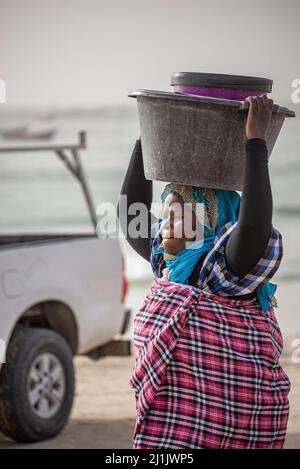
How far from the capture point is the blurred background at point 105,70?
113 ft

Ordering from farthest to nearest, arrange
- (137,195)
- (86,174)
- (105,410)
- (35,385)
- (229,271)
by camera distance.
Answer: (86,174), (105,410), (35,385), (137,195), (229,271)

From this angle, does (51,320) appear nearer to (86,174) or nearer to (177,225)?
(177,225)

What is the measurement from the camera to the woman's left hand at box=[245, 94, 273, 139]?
3.09 m

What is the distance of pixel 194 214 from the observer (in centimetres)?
329

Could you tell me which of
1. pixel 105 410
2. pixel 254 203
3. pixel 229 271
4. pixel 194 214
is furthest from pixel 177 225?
pixel 105 410

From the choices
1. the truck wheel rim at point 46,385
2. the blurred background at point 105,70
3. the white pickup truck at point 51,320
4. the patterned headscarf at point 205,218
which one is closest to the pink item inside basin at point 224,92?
the patterned headscarf at point 205,218

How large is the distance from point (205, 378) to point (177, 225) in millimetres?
501

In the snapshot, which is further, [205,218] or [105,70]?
[105,70]

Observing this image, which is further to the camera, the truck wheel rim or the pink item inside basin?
the truck wheel rim

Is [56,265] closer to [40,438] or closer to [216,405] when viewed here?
[40,438]

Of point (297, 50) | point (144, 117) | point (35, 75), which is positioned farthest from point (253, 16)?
point (144, 117)

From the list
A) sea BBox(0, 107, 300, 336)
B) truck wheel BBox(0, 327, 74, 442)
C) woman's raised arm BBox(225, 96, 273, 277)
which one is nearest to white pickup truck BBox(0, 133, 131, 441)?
truck wheel BBox(0, 327, 74, 442)

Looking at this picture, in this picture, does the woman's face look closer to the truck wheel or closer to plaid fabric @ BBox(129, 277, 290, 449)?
plaid fabric @ BBox(129, 277, 290, 449)

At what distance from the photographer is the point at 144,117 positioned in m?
3.29
